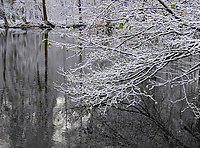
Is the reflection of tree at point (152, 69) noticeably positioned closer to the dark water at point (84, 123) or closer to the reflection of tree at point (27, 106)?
the dark water at point (84, 123)

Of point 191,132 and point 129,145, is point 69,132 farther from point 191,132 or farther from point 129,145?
point 191,132

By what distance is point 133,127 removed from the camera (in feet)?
14.8

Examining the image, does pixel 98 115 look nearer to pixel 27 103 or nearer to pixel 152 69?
pixel 152 69

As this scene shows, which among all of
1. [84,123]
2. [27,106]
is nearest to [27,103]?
[27,106]

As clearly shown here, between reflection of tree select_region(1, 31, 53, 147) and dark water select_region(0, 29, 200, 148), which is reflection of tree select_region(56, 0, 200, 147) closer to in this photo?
dark water select_region(0, 29, 200, 148)

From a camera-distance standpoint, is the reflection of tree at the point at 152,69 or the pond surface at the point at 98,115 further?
the reflection of tree at the point at 152,69

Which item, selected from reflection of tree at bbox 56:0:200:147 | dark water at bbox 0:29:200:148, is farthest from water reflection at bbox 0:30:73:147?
reflection of tree at bbox 56:0:200:147

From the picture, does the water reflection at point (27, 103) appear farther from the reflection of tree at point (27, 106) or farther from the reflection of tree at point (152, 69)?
the reflection of tree at point (152, 69)

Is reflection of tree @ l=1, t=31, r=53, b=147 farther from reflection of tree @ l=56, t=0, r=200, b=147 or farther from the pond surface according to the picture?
reflection of tree @ l=56, t=0, r=200, b=147

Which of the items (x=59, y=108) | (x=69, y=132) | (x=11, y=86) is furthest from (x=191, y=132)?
(x=11, y=86)

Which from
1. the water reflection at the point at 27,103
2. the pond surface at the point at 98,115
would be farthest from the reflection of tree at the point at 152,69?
the water reflection at the point at 27,103

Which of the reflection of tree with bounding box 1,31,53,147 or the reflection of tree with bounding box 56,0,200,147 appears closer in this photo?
the reflection of tree with bounding box 1,31,53,147

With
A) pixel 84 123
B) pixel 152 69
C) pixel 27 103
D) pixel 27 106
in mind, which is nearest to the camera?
pixel 84 123

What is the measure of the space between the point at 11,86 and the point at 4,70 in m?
2.24
